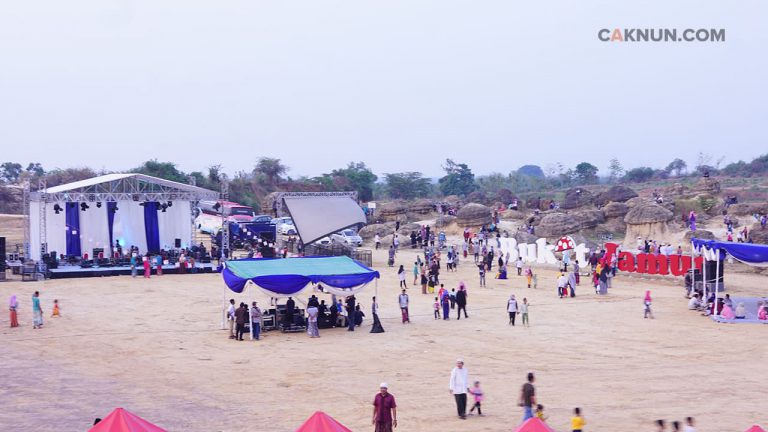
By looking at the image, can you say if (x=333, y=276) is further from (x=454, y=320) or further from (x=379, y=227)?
(x=379, y=227)

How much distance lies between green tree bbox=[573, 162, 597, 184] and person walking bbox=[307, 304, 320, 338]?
111165 mm

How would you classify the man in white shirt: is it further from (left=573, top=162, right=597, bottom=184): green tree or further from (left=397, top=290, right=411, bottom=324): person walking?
(left=573, top=162, right=597, bottom=184): green tree

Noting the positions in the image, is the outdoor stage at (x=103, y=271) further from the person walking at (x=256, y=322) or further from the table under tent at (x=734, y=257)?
the table under tent at (x=734, y=257)

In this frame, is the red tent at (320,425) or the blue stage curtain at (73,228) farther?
the blue stage curtain at (73,228)

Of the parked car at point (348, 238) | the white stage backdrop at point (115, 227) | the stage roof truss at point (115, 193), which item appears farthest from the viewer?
the parked car at point (348, 238)

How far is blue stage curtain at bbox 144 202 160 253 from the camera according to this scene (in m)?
41.9

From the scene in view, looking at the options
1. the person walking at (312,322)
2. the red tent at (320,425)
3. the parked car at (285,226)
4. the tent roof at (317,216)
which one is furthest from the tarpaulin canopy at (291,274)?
the parked car at (285,226)

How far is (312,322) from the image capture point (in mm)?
23219

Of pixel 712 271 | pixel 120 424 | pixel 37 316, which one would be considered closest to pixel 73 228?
pixel 37 316

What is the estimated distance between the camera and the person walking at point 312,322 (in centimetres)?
2319

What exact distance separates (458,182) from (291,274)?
88.1m

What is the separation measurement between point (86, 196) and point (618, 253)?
→ 25.9 metres

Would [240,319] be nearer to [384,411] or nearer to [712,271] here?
[384,411]

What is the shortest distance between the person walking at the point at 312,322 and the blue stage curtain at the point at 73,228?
2120 centimetres
